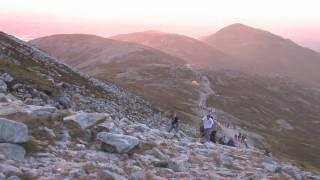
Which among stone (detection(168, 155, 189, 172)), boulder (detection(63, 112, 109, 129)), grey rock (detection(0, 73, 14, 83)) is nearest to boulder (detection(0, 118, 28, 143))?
boulder (detection(63, 112, 109, 129))

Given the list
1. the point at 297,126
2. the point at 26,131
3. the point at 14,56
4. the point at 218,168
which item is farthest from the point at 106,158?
the point at 297,126

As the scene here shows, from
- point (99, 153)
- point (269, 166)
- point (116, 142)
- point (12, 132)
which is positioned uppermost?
point (12, 132)

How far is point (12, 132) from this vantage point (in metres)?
23.1

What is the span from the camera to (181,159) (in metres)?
29.2

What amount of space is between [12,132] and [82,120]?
5.69 metres

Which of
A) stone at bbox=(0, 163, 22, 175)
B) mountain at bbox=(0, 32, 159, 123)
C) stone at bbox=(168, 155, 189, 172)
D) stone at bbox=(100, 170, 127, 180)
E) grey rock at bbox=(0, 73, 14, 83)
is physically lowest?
mountain at bbox=(0, 32, 159, 123)

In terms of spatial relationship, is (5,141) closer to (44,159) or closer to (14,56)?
(44,159)

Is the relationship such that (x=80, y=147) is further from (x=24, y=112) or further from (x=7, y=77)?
(x=7, y=77)

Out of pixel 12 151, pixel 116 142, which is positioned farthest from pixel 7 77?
pixel 12 151

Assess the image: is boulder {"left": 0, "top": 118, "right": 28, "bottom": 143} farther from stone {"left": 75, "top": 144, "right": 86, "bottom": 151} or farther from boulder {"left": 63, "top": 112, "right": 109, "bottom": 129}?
boulder {"left": 63, "top": 112, "right": 109, "bottom": 129}

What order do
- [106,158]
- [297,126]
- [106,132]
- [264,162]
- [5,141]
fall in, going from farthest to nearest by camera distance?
[297,126]
[264,162]
[106,132]
[106,158]
[5,141]

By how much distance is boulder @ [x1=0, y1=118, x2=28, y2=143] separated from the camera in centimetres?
2283

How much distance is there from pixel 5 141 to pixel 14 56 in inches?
2316

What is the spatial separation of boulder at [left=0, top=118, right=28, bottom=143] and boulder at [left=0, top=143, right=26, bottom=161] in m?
0.36
